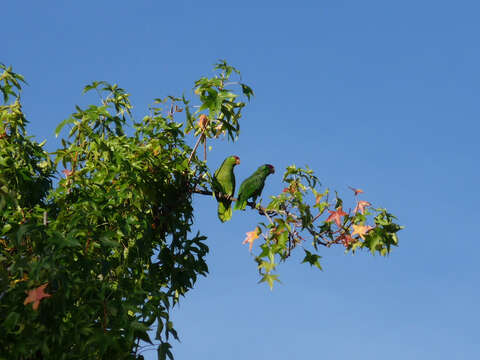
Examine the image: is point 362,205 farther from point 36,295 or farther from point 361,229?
point 36,295

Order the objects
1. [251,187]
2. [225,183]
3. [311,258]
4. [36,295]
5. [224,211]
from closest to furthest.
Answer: [36,295]
[311,258]
[251,187]
[225,183]
[224,211]

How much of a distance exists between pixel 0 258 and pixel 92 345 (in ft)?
4.38

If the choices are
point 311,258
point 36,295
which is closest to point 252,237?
point 311,258

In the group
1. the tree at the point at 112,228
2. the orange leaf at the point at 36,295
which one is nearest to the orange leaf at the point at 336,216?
the tree at the point at 112,228

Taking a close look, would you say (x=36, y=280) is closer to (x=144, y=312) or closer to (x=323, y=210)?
(x=144, y=312)

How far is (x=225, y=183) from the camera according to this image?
7617mm

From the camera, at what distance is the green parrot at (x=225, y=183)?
761 centimetres

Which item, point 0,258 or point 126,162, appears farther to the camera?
point 126,162

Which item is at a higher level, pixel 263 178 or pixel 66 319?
pixel 263 178

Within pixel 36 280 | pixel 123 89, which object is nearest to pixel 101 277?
pixel 36 280

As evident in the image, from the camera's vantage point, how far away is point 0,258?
17.2 feet

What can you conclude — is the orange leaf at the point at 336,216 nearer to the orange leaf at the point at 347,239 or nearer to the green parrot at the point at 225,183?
the orange leaf at the point at 347,239

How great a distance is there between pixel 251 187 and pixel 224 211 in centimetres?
56

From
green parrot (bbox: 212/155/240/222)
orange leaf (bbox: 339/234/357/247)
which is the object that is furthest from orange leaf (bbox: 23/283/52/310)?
orange leaf (bbox: 339/234/357/247)
